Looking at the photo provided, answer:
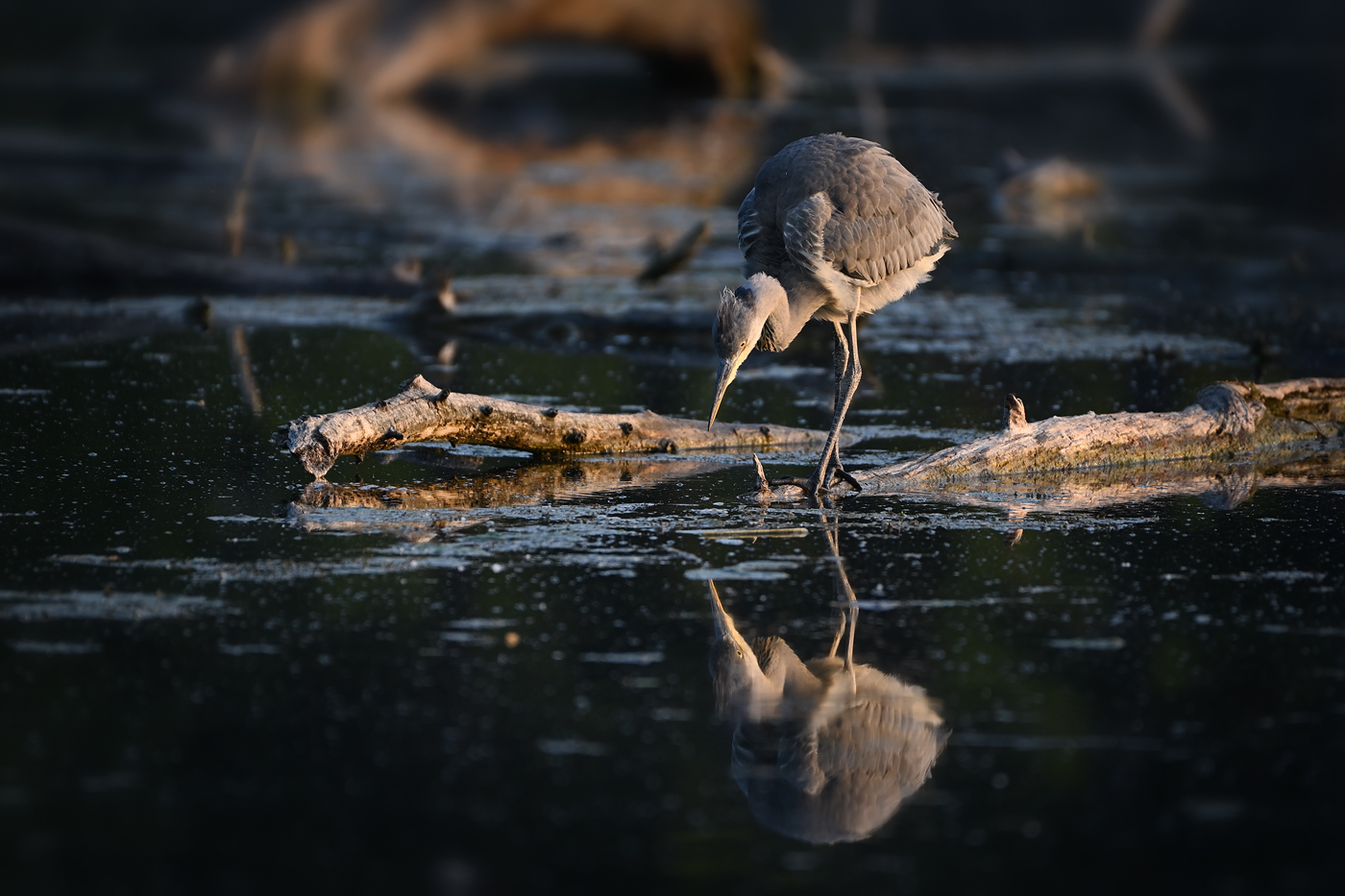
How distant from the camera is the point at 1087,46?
41.8 meters

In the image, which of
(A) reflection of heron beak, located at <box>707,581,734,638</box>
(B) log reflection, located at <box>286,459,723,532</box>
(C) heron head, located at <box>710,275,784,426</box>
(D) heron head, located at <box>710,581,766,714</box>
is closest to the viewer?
(D) heron head, located at <box>710,581,766,714</box>

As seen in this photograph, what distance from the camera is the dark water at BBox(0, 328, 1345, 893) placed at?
13.4 feet

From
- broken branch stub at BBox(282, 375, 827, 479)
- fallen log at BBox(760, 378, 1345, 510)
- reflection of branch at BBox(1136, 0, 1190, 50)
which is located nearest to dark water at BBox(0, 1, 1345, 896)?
broken branch stub at BBox(282, 375, 827, 479)

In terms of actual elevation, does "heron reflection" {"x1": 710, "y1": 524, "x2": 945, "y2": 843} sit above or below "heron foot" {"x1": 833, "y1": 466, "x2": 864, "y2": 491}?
below

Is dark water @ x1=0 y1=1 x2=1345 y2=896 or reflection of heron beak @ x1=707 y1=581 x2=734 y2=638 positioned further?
reflection of heron beak @ x1=707 y1=581 x2=734 y2=638

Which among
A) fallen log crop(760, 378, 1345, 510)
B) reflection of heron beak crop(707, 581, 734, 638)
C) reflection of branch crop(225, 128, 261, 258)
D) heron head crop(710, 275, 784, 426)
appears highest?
reflection of branch crop(225, 128, 261, 258)

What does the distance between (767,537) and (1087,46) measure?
38.0m

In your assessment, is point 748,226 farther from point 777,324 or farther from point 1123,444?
point 1123,444

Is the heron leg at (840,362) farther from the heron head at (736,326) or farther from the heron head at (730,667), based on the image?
the heron head at (730,667)

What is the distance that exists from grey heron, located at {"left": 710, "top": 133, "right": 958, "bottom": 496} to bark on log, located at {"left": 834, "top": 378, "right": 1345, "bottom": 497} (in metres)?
0.51

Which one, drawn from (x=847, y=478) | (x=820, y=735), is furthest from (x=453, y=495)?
(x=820, y=735)

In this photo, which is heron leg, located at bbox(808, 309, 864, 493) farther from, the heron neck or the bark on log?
the heron neck

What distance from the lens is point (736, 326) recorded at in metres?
6.91

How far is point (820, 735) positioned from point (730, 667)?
52cm
